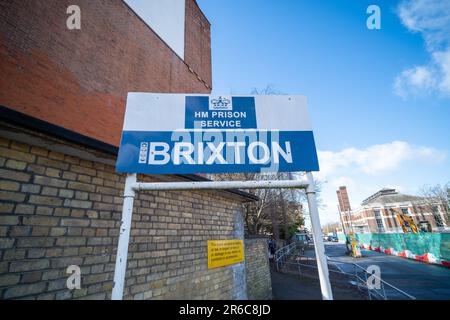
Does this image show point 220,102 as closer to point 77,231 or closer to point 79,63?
point 77,231

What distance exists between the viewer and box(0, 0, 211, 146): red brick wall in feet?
16.8

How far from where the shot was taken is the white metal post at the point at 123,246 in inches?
53.1

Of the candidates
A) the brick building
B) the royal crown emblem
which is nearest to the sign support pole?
the royal crown emblem

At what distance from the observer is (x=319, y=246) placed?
61.2 inches

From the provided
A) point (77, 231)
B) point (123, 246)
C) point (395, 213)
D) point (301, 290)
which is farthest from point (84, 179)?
point (395, 213)

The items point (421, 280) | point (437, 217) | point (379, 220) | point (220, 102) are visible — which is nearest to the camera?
point (220, 102)

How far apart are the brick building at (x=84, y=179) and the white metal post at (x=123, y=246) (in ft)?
4.43

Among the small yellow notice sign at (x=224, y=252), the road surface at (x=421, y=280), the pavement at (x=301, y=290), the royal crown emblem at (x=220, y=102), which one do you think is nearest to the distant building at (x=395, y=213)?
the road surface at (x=421, y=280)

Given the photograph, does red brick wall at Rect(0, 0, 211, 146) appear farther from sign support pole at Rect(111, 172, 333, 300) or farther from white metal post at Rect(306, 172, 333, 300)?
white metal post at Rect(306, 172, 333, 300)

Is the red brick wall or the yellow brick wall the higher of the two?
the red brick wall

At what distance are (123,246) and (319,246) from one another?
1.43 m

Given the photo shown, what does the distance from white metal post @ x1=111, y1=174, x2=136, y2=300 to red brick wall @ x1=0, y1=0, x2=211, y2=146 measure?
5333mm

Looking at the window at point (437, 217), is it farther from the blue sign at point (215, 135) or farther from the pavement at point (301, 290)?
the blue sign at point (215, 135)

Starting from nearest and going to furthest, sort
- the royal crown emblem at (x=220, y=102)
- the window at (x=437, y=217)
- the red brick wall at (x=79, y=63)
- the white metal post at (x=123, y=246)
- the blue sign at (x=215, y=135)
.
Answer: the white metal post at (x=123, y=246)
the blue sign at (x=215, y=135)
the royal crown emblem at (x=220, y=102)
the red brick wall at (x=79, y=63)
the window at (x=437, y=217)
